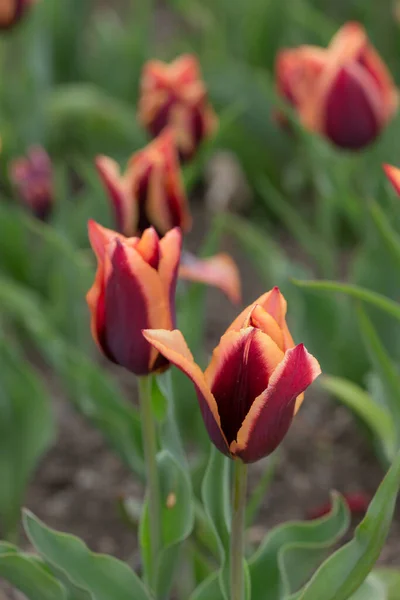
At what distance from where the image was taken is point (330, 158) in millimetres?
1415

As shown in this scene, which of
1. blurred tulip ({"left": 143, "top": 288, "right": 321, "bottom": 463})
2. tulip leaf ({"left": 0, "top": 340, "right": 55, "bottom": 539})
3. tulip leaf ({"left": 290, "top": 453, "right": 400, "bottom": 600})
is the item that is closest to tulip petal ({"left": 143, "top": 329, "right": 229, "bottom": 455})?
blurred tulip ({"left": 143, "top": 288, "right": 321, "bottom": 463})

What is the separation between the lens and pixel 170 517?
2.66ft

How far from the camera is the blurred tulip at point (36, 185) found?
1346mm

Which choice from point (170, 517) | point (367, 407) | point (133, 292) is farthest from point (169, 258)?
point (367, 407)

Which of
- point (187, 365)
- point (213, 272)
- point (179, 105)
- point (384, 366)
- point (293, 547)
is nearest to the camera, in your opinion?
point (187, 365)

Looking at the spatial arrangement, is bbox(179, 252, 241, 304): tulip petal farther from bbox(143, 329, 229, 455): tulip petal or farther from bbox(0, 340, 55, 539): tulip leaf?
bbox(143, 329, 229, 455): tulip petal

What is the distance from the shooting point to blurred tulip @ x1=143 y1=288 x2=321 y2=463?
57 centimetres

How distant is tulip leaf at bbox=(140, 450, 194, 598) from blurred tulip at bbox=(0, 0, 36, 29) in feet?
3.13

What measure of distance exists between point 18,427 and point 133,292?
23.0 inches

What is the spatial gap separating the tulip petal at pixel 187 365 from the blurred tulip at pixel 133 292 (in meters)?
0.09

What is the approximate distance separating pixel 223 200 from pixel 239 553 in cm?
143

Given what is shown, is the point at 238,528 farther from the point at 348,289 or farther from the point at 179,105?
the point at 179,105

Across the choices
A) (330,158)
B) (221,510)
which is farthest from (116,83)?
(221,510)

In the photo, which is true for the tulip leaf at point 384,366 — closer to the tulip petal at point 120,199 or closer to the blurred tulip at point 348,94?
the tulip petal at point 120,199
